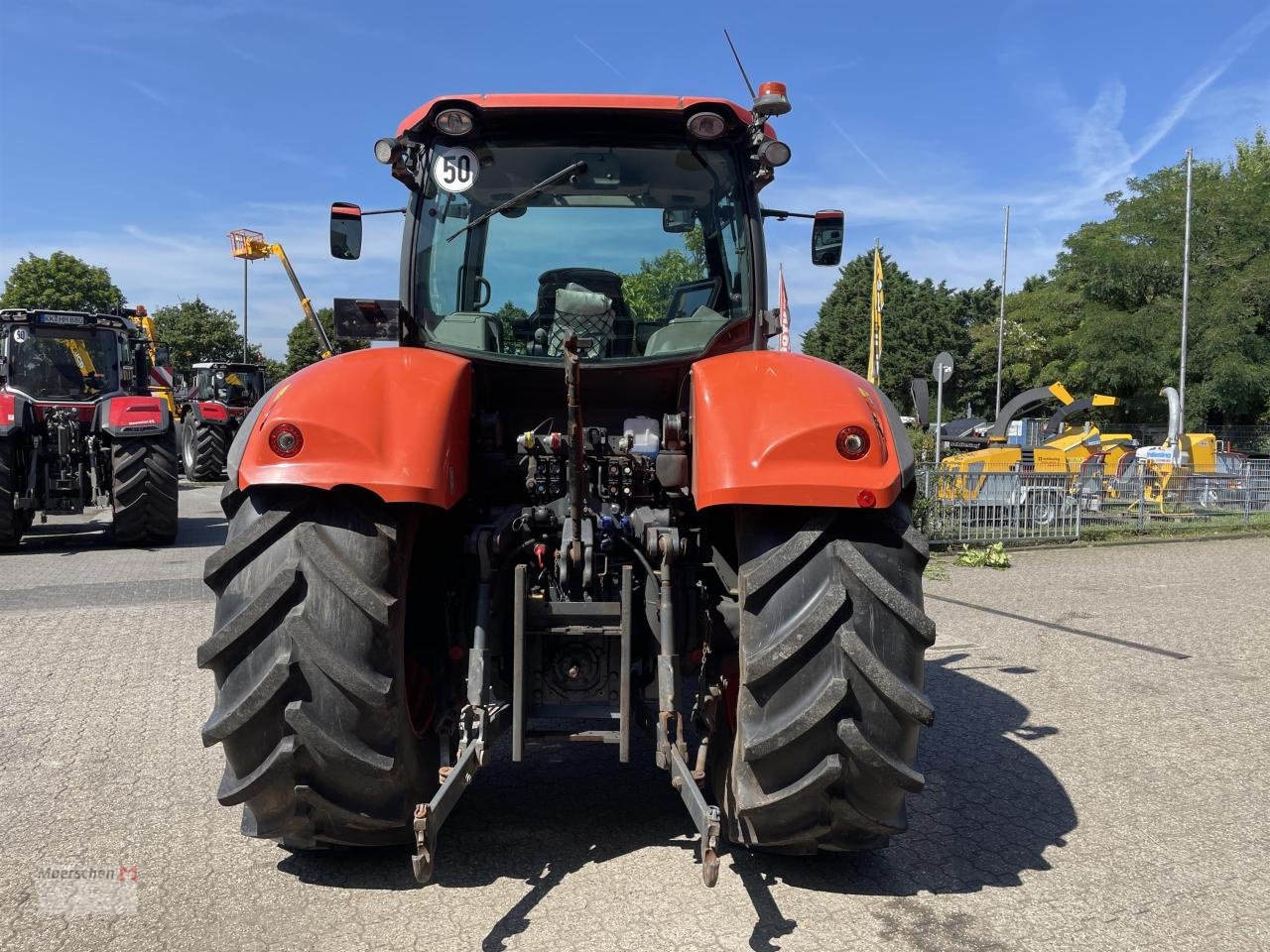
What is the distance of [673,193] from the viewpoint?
161 inches

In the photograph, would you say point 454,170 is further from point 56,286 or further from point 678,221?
point 56,286

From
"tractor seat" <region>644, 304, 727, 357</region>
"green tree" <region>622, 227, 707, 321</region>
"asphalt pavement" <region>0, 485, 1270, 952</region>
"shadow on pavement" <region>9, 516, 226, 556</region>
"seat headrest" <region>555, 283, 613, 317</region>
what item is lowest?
"asphalt pavement" <region>0, 485, 1270, 952</region>

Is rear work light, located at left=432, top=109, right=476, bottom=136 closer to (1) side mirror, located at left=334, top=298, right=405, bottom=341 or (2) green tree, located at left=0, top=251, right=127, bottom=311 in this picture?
(1) side mirror, located at left=334, top=298, right=405, bottom=341

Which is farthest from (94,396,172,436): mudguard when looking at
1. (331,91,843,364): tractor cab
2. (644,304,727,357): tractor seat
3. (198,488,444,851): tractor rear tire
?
(198,488,444,851): tractor rear tire

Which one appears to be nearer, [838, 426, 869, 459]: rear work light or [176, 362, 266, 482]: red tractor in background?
[838, 426, 869, 459]: rear work light

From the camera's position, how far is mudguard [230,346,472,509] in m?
2.92

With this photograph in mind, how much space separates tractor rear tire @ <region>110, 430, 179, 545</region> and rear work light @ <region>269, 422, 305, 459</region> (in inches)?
383

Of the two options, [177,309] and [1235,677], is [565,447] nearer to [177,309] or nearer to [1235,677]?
[1235,677]

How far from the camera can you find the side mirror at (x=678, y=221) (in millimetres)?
4133

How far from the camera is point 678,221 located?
13.6 feet

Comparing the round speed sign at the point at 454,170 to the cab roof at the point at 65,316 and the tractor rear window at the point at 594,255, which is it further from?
the cab roof at the point at 65,316

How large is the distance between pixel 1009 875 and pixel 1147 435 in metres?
31.6

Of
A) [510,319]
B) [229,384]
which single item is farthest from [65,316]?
[229,384]

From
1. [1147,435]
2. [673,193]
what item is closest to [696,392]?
[673,193]
